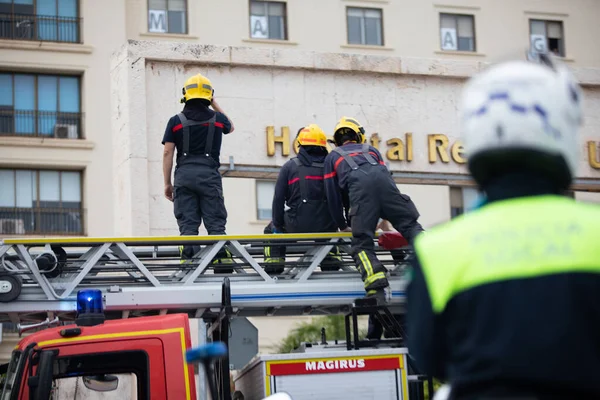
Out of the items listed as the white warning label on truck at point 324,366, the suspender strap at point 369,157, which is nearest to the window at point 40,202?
the suspender strap at point 369,157

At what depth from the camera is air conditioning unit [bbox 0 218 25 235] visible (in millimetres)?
30047

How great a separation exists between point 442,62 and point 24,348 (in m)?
8.70

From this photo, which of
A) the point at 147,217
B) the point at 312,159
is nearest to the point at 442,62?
the point at 147,217

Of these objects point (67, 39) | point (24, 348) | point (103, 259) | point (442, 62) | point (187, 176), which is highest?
point (67, 39)

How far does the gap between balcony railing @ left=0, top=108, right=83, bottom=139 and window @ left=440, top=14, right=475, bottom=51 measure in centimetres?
1024

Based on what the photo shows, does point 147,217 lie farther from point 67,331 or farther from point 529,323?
point 529,323

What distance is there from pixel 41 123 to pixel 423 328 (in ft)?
96.1

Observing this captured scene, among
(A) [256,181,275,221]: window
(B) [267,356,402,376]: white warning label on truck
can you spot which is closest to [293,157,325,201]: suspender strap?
(B) [267,356,402,376]: white warning label on truck

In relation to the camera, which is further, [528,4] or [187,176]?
[528,4]

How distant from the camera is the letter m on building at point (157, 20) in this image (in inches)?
1212

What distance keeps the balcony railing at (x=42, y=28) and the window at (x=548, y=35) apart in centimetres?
1272

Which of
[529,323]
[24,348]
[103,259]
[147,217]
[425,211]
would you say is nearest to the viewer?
[529,323]

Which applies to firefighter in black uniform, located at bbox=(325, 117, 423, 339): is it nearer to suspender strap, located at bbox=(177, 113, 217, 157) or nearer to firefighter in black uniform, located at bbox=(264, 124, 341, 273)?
firefighter in black uniform, located at bbox=(264, 124, 341, 273)

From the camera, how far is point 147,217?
44.1ft
